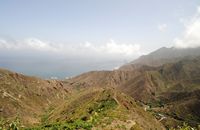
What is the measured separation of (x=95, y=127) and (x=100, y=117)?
10.1 meters

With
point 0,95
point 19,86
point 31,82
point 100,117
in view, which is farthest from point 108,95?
point 31,82

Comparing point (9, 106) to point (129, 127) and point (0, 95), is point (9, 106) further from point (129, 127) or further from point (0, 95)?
point (129, 127)

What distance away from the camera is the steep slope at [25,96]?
110062 mm

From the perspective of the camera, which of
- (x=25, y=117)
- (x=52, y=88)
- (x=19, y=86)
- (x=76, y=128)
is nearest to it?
(x=76, y=128)

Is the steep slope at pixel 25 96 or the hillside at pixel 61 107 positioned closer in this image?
the hillside at pixel 61 107

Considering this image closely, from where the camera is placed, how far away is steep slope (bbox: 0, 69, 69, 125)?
110 m

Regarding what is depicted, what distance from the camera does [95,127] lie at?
5256 centimetres

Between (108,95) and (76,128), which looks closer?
(76,128)

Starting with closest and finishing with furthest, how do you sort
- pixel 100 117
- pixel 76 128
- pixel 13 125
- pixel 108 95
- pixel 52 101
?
pixel 13 125 → pixel 76 128 → pixel 100 117 → pixel 108 95 → pixel 52 101

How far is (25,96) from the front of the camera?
436 feet

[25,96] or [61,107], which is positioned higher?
[25,96]

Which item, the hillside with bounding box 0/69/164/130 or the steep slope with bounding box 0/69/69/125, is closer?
the hillside with bounding box 0/69/164/130

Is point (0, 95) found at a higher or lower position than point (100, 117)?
higher

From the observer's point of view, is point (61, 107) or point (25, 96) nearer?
point (61, 107)
